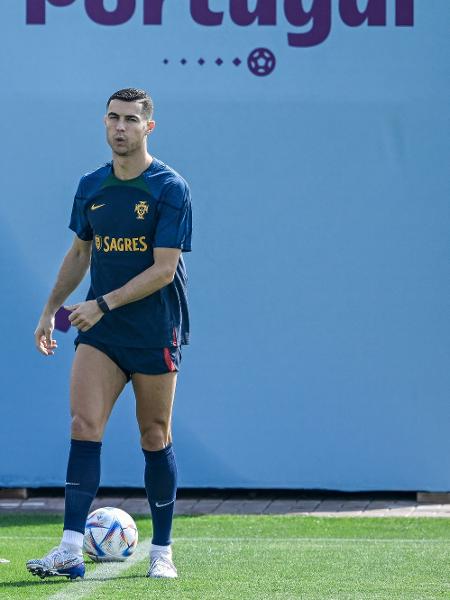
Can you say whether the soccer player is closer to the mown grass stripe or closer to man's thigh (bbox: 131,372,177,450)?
man's thigh (bbox: 131,372,177,450)

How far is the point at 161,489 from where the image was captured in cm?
541

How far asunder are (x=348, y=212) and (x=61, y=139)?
1.74m

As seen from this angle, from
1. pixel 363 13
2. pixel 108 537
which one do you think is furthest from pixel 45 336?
pixel 363 13

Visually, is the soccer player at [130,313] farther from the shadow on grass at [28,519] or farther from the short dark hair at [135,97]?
the shadow on grass at [28,519]

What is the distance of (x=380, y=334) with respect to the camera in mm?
8125

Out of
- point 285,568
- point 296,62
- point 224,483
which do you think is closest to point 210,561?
point 285,568

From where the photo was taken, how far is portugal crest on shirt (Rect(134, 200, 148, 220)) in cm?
525

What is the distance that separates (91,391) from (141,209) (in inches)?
28.0

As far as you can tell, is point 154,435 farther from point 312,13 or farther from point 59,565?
point 312,13

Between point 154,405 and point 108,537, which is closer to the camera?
point 154,405

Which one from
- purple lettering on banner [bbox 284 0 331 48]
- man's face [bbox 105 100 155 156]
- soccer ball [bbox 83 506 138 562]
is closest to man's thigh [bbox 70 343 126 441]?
soccer ball [bbox 83 506 138 562]

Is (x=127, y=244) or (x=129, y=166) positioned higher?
(x=129, y=166)

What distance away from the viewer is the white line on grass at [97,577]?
4.81 metres

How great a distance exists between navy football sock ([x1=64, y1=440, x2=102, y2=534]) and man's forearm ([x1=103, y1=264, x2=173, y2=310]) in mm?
551
